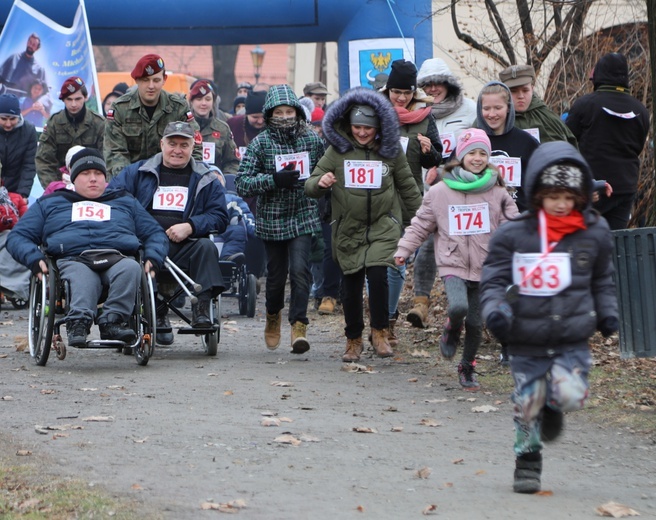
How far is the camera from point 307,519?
18.4 feet

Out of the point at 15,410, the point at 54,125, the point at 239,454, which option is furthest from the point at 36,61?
the point at 239,454

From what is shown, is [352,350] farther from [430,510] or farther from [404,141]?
[430,510]

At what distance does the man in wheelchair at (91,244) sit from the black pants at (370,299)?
133 centimetres

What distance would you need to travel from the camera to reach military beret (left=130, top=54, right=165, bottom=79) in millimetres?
11656

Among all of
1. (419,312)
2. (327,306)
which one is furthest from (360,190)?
(327,306)

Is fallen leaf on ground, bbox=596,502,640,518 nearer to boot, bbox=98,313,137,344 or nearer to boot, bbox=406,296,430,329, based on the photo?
boot, bbox=98,313,137,344

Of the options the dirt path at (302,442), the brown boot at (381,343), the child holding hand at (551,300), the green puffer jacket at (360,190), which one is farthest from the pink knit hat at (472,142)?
the child holding hand at (551,300)

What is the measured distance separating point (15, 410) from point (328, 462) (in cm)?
222

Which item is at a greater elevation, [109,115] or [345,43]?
[345,43]

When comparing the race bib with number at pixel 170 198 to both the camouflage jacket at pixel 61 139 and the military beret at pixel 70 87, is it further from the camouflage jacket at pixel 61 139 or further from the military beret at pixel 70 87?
the military beret at pixel 70 87

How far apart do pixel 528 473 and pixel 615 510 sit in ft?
1.60

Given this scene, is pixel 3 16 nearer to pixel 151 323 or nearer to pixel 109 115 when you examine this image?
pixel 109 115

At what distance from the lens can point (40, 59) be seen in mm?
17391

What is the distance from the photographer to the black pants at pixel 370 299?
1012cm
